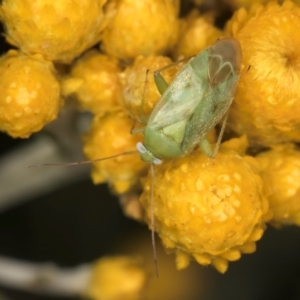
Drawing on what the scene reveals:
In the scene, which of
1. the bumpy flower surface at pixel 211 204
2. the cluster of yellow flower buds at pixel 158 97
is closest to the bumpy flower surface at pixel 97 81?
the cluster of yellow flower buds at pixel 158 97

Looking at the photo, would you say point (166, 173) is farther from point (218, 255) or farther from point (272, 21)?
point (272, 21)

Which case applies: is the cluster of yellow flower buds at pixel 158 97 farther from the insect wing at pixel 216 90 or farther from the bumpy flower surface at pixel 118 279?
the bumpy flower surface at pixel 118 279

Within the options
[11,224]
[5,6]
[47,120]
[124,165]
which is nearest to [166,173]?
[124,165]

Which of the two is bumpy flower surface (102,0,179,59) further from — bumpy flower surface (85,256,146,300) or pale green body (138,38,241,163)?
bumpy flower surface (85,256,146,300)

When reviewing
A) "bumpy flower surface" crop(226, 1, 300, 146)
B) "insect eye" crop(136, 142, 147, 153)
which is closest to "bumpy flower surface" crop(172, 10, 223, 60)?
"bumpy flower surface" crop(226, 1, 300, 146)

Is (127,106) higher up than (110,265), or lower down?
higher up

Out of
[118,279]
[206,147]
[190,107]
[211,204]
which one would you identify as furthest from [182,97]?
[118,279]
